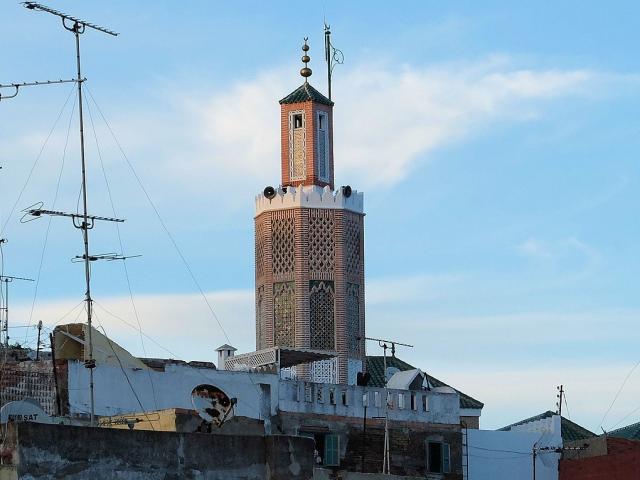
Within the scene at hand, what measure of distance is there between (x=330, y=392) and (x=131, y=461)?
18814mm

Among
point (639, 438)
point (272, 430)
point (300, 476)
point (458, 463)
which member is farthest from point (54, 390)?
point (639, 438)

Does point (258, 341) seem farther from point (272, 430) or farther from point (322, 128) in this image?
point (272, 430)

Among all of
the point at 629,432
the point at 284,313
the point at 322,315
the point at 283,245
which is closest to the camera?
the point at 629,432

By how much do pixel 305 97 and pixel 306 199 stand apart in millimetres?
3099

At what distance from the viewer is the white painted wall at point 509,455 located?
40281 mm

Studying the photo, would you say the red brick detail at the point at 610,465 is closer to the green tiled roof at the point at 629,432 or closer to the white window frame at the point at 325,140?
the green tiled roof at the point at 629,432

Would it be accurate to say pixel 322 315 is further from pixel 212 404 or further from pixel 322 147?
pixel 212 404

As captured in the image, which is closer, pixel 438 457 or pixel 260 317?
pixel 438 457

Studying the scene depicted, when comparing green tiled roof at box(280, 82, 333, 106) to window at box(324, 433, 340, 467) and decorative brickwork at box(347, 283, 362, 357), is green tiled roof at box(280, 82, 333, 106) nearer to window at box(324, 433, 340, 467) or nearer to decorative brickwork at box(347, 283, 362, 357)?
decorative brickwork at box(347, 283, 362, 357)

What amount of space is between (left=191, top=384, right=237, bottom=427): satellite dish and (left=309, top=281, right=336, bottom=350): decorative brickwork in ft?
91.5

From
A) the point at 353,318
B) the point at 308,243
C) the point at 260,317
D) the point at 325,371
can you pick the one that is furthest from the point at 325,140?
the point at 325,371

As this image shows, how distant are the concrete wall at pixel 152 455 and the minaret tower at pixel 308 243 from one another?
29918mm

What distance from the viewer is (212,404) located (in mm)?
22344

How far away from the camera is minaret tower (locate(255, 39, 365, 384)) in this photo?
5109 cm
